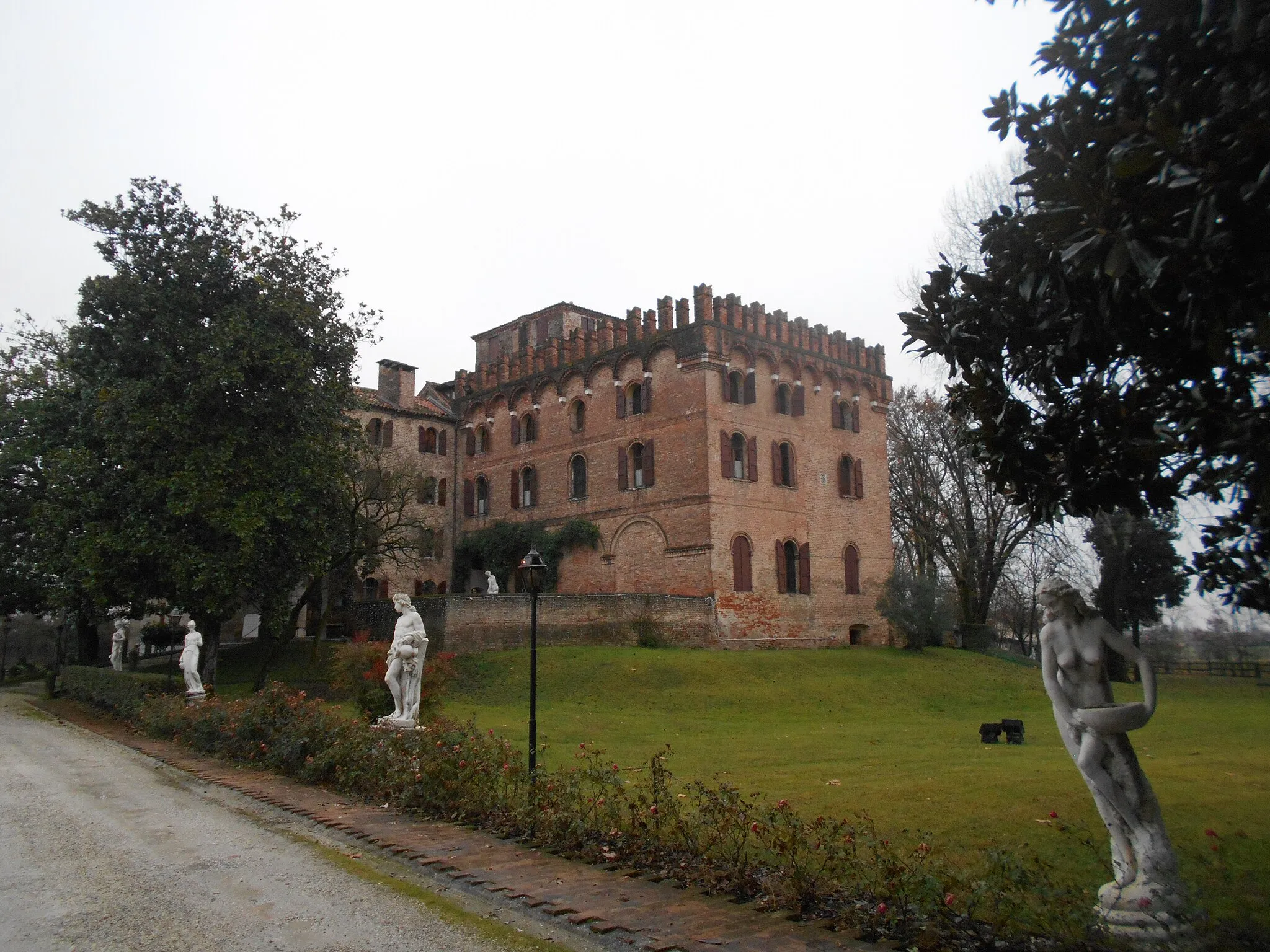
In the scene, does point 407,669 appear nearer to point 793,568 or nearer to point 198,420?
point 198,420

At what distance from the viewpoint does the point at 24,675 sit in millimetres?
47688

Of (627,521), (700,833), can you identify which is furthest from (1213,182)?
(627,521)

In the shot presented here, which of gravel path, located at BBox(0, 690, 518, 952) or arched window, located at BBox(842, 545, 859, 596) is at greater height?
arched window, located at BBox(842, 545, 859, 596)

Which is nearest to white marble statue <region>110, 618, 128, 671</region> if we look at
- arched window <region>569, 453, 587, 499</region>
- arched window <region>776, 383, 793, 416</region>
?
arched window <region>569, 453, 587, 499</region>

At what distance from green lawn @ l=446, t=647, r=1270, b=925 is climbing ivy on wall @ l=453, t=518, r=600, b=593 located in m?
8.42

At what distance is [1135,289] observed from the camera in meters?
5.99

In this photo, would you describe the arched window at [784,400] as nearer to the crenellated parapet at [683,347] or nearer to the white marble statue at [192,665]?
the crenellated parapet at [683,347]

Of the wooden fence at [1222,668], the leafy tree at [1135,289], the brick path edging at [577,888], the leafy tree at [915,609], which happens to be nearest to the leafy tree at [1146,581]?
the wooden fence at [1222,668]

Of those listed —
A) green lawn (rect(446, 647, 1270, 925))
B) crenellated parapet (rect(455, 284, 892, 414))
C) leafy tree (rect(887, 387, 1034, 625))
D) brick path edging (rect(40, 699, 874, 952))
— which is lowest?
brick path edging (rect(40, 699, 874, 952))

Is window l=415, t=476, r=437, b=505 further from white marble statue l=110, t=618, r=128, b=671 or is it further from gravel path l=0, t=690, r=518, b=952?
gravel path l=0, t=690, r=518, b=952

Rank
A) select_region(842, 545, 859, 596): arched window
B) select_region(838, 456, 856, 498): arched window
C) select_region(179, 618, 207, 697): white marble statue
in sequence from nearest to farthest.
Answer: select_region(179, 618, 207, 697): white marble statue < select_region(842, 545, 859, 596): arched window < select_region(838, 456, 856, 498): arched window

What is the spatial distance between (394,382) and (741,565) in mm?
19952

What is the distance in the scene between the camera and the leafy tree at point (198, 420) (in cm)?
2345

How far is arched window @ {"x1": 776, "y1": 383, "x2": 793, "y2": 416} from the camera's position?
38.8 metres
